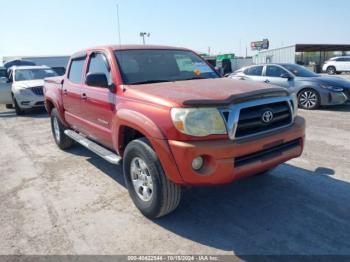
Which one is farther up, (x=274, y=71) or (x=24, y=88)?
(x=274, y=71)

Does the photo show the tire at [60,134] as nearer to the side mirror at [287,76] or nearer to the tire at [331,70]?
the side mirror at [287,76]

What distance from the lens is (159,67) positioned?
4234 millimetres

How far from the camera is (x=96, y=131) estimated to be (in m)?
4.52

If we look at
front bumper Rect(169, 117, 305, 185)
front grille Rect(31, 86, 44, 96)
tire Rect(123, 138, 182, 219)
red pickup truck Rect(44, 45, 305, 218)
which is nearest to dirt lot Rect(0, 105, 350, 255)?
tire Rect(123, 138, 182, 219)

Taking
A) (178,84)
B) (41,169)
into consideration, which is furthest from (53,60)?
(178,84)

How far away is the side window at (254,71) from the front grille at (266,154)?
7.96 meters

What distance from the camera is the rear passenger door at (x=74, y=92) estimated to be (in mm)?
5016

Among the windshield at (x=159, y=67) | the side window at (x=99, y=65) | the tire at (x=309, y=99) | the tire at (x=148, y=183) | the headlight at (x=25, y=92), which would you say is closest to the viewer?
the tire at (x=148, y=183)

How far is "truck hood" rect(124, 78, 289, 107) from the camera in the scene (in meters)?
2.94

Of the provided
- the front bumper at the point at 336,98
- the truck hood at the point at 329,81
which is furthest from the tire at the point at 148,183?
the truck hood at the point at 329,81

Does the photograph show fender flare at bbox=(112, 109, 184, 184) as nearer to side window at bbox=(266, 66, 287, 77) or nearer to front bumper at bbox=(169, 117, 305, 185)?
front bumper at bbox=(169, 117, 305, 185)

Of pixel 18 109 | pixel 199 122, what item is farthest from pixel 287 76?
pixel 18 109

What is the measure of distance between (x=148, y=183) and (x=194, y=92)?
1083mm

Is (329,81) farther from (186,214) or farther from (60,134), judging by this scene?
(186,214)
